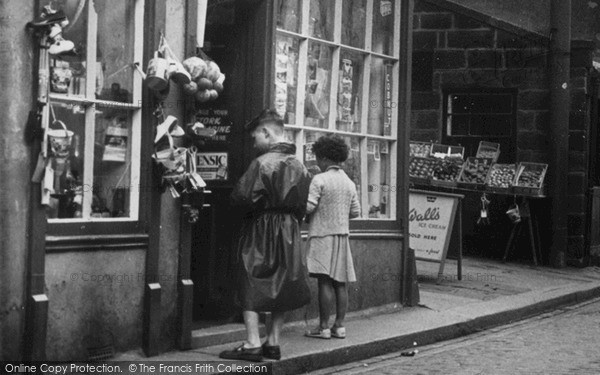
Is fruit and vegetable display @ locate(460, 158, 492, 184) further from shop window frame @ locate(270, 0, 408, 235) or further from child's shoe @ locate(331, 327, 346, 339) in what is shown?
child's shoe @ locate(331, 327, 346, 339)

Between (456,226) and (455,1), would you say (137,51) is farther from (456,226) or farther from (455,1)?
(455,1)

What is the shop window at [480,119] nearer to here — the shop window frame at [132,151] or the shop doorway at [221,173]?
the shop doorway at [221,173]

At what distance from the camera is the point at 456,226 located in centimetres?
1338

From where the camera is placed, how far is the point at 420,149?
1599 centimetres

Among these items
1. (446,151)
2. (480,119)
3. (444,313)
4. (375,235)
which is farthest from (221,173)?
(480,119)

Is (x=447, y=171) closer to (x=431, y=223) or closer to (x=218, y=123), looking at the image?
(x=431, y=223)

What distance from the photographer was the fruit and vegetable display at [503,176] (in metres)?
15.9

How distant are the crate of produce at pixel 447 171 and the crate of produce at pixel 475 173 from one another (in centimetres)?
14

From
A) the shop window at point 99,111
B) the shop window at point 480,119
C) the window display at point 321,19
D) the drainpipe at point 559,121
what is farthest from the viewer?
the shop window at point 480,119

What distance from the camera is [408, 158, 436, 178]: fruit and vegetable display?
1559 cm

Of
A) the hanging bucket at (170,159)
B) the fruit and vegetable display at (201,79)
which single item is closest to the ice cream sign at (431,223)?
the fruit and vegetable display at (201,79)

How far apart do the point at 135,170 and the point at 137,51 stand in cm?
84

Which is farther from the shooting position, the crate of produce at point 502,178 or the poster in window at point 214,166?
the crate of produce at point 502,178

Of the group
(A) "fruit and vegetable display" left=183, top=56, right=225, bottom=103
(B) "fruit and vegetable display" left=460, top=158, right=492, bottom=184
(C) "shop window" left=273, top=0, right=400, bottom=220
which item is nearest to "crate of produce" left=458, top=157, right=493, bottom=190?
(B) "fruit and vegetable display" left=460, top=158, right=492, bottom=184
